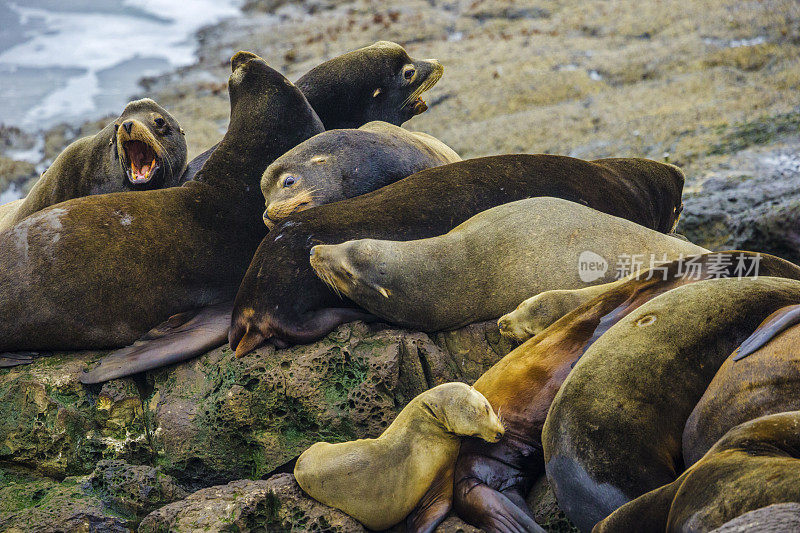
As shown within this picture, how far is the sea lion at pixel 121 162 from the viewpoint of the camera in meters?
6.41

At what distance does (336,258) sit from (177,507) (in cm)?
155

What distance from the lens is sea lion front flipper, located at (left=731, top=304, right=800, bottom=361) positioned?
2.94 meters

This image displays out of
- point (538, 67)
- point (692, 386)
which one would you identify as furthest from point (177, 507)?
point (538, 67)

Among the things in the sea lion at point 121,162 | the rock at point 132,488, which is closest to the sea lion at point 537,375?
the rock at point 132,488

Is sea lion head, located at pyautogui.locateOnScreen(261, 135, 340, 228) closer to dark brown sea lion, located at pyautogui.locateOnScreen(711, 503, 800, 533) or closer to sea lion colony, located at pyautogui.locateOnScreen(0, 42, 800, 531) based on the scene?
sea lion colony, located at pyautogui.locateOnScreen(0, 42, 800, 531)

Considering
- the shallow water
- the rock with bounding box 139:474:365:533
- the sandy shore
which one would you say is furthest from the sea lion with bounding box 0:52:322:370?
the shallow water

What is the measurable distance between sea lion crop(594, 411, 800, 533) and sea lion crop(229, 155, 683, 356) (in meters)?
2.36

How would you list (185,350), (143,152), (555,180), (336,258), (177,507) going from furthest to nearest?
(143,152), (555,180), (185,350), (336,258), (177,507)

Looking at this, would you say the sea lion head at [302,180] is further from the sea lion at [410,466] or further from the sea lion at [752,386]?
the sea lion at [752,386]

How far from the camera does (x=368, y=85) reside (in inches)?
277

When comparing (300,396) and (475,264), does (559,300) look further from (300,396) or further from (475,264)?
(300,396)

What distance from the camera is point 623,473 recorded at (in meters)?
2.98

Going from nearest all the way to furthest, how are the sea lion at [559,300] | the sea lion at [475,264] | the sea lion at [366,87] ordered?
the sea lion at [559,300] < the sea lion at [475,264] < the sea lion at [366,87]

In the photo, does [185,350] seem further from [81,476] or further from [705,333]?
[705,333]
